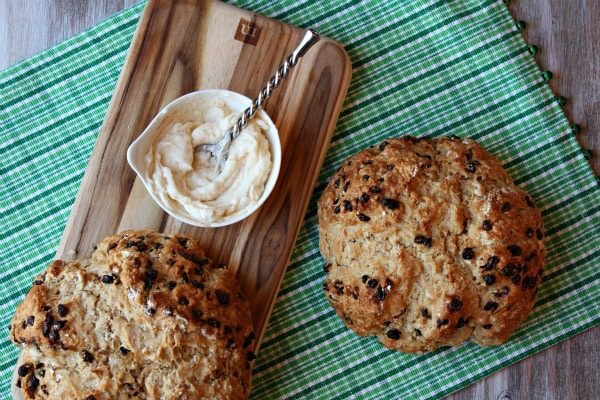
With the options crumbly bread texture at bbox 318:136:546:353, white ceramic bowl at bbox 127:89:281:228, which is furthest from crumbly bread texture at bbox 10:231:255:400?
crumbly bread texture at bbox 318:136:546:353

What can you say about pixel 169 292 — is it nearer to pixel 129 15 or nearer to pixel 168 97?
pixel 168 97

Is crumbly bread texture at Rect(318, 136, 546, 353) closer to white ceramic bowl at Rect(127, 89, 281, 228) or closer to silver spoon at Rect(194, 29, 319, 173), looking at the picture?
white ceramic bowl at Rect(127, 89, 281, 228)

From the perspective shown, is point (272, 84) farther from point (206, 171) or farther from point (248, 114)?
point (206, 171)

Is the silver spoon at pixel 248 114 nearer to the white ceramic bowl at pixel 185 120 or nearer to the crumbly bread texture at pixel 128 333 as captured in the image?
the white ceramic bowl at pixel 185 120

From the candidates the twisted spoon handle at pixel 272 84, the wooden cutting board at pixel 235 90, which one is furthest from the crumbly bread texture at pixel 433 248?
the twisted spoon handle at pixel 272 84

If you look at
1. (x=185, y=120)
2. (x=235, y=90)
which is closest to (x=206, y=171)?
(x=185, y=120)

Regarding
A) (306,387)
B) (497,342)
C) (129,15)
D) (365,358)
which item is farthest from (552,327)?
(129,15)
